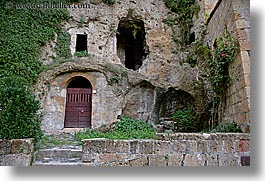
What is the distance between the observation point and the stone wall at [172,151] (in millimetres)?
3752

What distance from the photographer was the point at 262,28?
3891 millimetres

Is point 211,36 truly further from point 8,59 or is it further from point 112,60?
point 8,59

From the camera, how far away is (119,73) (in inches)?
317

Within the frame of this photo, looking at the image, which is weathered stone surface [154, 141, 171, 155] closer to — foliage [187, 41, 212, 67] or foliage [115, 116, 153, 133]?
foliage [115, 116, 153, 133]

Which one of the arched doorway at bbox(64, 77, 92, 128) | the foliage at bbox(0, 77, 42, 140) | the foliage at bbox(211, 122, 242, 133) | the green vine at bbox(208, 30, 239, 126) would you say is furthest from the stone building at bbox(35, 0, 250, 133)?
the foliage at bbox(0, 77, 42, 140)

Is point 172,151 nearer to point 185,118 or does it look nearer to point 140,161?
point 140,161

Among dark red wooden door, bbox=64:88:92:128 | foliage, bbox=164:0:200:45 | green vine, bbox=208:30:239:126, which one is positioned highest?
foliage, bbox=164:0:200:45

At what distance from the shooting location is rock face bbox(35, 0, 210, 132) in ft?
25.4

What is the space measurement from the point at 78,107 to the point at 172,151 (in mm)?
4673

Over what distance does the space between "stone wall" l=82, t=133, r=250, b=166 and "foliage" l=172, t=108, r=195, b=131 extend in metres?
3.18

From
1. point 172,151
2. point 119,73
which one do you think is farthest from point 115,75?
point 172,151

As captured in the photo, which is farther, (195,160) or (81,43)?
(81,43)

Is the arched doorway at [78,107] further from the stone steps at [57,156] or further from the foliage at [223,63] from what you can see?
the foliage at [223,63]

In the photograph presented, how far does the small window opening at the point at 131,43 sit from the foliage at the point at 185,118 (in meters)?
3.25
